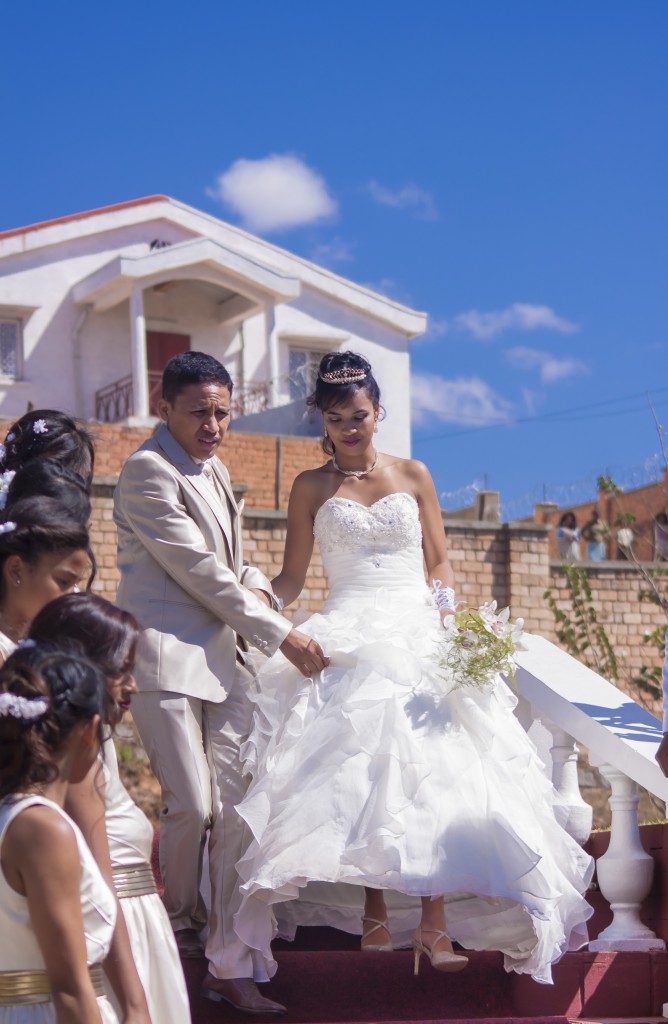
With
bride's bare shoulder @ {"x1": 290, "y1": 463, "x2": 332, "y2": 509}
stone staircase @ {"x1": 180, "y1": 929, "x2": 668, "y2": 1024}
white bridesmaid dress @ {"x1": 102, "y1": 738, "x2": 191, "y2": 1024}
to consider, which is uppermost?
bride's bare shoulder @ {"x1": 290, "y1": 463, "x2": 332, "y2": 509}

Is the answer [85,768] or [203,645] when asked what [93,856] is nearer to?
[85,768]

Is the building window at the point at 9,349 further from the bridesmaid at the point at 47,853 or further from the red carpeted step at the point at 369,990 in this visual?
the bridesmaid at the point at 47,853

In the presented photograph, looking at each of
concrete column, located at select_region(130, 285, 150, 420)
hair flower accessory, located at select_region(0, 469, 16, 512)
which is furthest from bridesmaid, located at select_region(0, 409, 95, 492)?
concrete column, located at select_region(130, 285, 150, 420)

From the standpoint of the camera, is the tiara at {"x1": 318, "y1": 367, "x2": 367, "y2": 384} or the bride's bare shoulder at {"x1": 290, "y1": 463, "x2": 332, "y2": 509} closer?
the tiara at {"x1": 318, "y1": 367, "x2": 367, "y2": 384}

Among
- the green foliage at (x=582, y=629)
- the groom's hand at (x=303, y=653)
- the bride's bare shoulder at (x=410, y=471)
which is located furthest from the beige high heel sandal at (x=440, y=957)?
the green foliage at (x=582, y=629)

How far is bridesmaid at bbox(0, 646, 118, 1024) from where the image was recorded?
2580mm

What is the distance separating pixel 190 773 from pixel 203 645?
45 centimetres

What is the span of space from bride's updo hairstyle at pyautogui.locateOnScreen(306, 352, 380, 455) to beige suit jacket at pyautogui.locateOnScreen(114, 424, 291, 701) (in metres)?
0.70

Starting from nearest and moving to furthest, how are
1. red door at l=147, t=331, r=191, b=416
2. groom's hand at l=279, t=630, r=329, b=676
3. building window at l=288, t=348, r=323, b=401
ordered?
groom's hand at l=279, t=630, r=329, b=676 < red door at l=147, t=331, r=191, b=416 < building window at l=288, t=348, r=323, b=401

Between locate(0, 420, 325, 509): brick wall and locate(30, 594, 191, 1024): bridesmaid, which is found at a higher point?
locate(0, 420, 325, 509): brick wall

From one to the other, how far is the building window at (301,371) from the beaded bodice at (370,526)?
20.4m

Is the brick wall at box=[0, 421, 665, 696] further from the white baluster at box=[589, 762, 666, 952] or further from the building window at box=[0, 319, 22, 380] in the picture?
the white baluster at box=[589, 762, 666, 952]

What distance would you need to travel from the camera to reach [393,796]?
4.47 meters

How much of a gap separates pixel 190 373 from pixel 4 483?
105 cm
